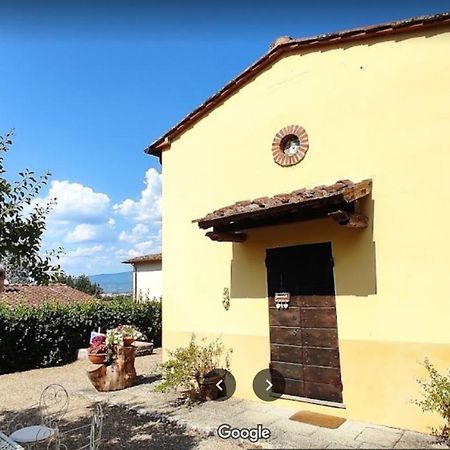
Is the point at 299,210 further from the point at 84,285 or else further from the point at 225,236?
the point at 84,285

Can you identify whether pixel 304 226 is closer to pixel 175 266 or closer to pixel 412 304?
pixel 412 304

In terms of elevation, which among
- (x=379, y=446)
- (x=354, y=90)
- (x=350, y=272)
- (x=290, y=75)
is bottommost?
(x=379, y=446)

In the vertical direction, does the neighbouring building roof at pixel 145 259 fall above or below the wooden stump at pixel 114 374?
above

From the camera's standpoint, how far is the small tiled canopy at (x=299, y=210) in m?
6.54

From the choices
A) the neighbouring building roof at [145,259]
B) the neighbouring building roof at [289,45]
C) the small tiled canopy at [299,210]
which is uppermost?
the neighbouring building roof at [289,45]

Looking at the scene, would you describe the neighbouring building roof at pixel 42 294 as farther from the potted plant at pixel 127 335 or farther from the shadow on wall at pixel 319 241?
the shadow on wall at pixel 319 241

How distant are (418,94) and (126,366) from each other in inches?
344

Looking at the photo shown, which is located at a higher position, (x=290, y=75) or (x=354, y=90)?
(x=290, y=75)

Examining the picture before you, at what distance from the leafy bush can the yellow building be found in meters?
0.16

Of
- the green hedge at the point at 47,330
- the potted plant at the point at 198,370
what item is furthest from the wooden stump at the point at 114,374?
the green hedge at the point at 47,330

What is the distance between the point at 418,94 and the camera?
6805mm

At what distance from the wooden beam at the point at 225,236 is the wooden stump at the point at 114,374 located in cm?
394

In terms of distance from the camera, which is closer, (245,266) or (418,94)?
(418,94)

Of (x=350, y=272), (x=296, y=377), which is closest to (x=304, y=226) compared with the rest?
(x=350, y=272)
